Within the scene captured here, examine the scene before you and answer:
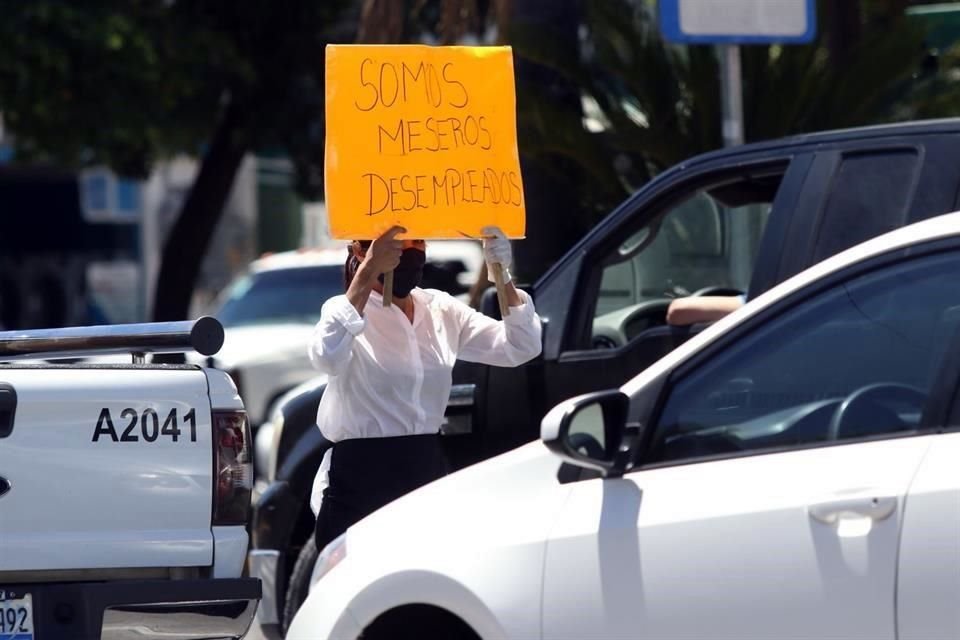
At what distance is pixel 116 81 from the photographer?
1681cm

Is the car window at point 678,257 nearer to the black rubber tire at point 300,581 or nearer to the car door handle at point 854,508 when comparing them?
the black rubber tire at point 300,581

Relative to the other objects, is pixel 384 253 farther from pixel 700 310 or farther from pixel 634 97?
pixel 634 97

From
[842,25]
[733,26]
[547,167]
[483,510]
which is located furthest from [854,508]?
[842,25]

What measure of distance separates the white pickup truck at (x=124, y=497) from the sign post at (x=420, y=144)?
622 mm

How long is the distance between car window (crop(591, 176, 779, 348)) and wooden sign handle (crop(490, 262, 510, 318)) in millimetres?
935

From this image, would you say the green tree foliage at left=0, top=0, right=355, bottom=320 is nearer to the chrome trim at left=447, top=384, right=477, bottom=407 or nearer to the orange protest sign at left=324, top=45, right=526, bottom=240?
the chrome trim at left=447, top=384, right=477, bottom=407

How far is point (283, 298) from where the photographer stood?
13.9m

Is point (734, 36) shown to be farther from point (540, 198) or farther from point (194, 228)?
point (194, 228)

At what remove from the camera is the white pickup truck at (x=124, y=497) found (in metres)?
4.74

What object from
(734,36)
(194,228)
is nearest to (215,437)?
(734,36)

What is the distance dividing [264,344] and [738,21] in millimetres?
6540

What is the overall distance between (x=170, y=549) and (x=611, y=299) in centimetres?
201

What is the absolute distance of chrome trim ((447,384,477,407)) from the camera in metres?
6.09

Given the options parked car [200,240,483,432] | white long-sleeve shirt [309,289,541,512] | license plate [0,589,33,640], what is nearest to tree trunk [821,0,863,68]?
parked car [200,240,483,432]
